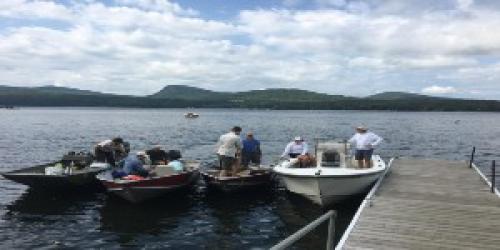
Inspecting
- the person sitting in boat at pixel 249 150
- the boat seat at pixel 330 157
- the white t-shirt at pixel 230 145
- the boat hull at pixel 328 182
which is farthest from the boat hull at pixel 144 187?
the boat seat at pixel 330 157

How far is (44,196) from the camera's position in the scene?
20.8 m

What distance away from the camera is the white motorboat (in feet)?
56.9

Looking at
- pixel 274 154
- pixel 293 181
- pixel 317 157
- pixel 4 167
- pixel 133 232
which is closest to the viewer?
pixel 133 232

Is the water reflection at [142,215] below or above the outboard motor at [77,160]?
below

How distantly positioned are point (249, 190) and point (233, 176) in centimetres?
98

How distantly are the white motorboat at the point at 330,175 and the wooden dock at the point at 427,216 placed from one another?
2.68 ft

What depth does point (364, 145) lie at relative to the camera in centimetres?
1945

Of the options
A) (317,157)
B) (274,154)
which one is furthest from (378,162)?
(274,154)

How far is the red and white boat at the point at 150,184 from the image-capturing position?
696 inches

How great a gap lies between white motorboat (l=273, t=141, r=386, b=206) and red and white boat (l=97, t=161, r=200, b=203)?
4092 mm

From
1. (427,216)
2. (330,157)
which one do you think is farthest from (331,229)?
(330,157)

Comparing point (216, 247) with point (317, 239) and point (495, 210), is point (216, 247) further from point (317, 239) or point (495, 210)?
point (495, 210)

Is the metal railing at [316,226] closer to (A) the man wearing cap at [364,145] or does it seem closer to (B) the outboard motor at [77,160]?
(A) the man wearing cap at [364,145]

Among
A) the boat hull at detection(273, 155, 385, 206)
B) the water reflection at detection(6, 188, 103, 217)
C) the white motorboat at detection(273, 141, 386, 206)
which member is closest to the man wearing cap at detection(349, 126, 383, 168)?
the white motorboat at detection(273, 141, 386, 206)
